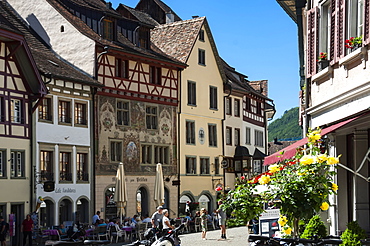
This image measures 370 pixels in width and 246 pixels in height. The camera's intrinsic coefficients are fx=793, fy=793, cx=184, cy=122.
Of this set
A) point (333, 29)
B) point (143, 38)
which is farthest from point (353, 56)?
point (143, 38)

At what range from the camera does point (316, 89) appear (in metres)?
16.4

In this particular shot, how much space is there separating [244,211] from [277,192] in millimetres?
1080

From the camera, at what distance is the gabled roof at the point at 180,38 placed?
4991cm

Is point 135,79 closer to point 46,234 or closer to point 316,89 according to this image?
point 46,234

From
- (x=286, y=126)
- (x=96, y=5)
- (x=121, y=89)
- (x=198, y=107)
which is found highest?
(x=96, y=5)

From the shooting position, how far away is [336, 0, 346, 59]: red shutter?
542 inches

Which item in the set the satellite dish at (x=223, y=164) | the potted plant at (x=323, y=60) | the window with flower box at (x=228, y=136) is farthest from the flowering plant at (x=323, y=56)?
the window with flower box at (x=228, y=136)

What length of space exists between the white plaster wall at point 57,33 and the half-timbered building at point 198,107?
8.86 meters

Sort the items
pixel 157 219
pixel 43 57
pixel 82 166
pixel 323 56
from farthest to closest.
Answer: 1. pixel 82 166
2. pixel 43 57
3. pixel 157 219
4. pixel 323 56

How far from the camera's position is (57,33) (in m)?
41.8

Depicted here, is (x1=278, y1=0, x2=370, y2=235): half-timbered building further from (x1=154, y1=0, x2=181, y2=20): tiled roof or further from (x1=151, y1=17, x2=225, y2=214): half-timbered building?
(x1=154, y1=0, x2=181, y2=20): tiled roof

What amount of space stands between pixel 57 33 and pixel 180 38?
1129 centimetres

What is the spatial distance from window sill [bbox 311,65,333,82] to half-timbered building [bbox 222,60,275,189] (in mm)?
34866

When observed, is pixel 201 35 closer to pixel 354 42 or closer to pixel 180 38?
pixel 180 38
